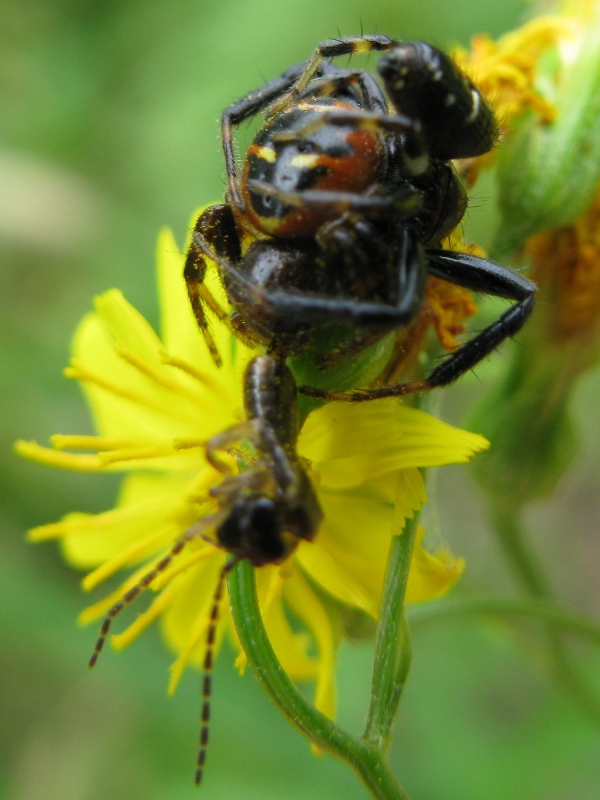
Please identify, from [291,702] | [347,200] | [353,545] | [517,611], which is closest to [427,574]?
[353,545]

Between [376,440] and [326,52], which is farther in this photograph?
[326,52]

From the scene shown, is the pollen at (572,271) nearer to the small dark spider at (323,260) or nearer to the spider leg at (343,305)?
the small dark spider at (323,260)

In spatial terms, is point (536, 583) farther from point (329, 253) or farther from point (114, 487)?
point (114, 487)

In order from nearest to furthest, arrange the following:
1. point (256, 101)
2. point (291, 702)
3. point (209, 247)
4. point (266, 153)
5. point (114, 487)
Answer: point (291, 702), point (266, 153), point (209, 247), point (256, 101), point (114, 487)

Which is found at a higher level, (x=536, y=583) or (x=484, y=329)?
(x=484, y=329)

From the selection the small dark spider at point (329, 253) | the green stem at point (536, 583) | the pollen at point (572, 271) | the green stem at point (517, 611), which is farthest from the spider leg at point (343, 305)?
the green stem at point (536, 583)

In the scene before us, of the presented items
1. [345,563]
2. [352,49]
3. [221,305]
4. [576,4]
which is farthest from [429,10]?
[345,563]
